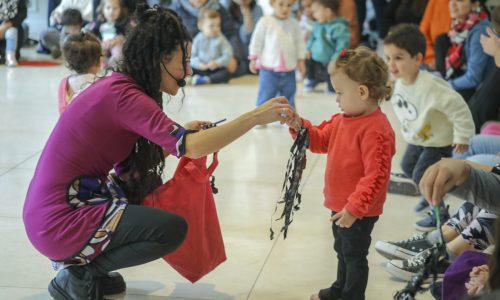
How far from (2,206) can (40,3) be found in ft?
25.5

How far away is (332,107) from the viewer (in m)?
7.44

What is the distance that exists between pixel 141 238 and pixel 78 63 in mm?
1672

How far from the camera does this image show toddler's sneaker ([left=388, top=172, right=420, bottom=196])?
483 centimetres

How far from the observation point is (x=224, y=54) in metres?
8.95

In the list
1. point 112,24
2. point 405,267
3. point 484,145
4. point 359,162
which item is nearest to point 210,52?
point 112,24

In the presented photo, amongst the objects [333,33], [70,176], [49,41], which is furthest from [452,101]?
[49,41]

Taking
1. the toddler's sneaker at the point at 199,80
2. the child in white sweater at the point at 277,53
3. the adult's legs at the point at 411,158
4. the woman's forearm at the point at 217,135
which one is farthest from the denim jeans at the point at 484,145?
the toddler's sneaker at the point at 199,80

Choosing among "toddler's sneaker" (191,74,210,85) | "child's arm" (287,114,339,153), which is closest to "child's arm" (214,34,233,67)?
"toddler's sneaker" (191,74,210,85)

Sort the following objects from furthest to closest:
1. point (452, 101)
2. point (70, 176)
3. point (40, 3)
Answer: point (40, 3)
point (452, 101)
point (70, 176)

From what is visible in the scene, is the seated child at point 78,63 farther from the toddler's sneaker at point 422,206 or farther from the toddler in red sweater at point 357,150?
the toddler's sneaker at point 422,206

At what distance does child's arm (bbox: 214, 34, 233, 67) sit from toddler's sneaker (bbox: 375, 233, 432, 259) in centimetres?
526

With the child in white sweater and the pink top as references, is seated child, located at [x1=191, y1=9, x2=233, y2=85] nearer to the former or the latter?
the child in white sweater

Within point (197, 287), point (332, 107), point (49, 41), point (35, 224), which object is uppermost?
point (35, 224)

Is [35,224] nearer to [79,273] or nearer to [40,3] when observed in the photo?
[79,273]
